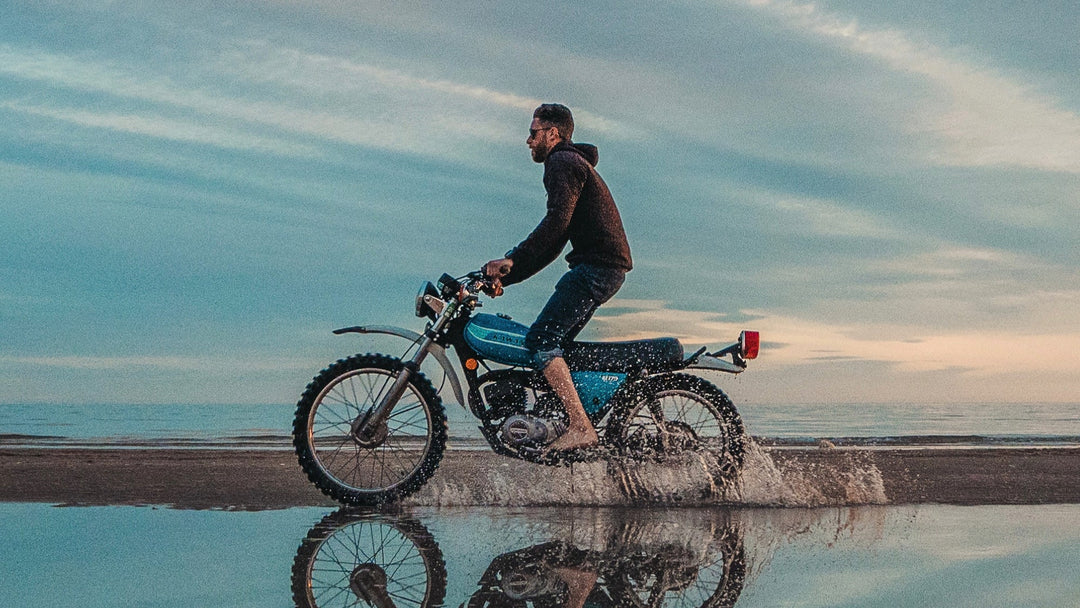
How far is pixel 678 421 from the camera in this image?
6262 millimetres

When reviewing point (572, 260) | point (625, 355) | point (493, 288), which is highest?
point (572, 260)

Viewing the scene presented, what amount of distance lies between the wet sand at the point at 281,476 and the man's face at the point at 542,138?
2.18 m

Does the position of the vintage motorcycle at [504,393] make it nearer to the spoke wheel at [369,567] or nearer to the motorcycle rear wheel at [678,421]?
the motorcycle rear wheel at [678,421]

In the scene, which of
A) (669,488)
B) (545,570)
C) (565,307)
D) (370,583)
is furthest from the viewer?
(669,488)

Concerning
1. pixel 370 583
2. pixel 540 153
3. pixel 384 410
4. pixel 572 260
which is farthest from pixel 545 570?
pixel 540 153

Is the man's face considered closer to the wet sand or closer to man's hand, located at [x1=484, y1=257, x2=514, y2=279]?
man's hand, located at [x1=484, y1=257, x2=514, y2=279]

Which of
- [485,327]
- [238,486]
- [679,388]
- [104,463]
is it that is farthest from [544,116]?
[104,463]

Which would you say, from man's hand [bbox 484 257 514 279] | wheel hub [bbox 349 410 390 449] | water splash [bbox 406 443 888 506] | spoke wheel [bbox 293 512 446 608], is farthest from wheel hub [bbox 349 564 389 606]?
man's hand [bbox 484 257 514 279]

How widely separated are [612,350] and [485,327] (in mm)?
831

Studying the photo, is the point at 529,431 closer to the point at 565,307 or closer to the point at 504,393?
the point at 504,393

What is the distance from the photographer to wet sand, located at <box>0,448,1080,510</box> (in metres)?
6.13

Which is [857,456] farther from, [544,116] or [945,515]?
[544,116]

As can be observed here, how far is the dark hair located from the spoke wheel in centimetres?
269

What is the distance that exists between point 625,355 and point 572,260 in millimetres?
710
